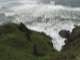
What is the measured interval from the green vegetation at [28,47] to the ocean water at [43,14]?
6.70 m

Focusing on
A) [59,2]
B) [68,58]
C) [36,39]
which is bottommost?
[59,2]

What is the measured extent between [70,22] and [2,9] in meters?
13.7

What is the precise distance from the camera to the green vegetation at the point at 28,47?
19.6m

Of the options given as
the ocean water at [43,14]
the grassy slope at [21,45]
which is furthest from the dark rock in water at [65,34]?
the grassy slope at [21,45]

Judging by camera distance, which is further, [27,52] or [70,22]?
[70,22]

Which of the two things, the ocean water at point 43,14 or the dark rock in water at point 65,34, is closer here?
the dark rock in water at point 65,34

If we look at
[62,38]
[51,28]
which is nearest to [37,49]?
[62,38]

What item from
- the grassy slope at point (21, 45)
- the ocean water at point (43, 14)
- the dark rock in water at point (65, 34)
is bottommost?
the ocean water at point (43, 14)

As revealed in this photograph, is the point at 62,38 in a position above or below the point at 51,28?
above

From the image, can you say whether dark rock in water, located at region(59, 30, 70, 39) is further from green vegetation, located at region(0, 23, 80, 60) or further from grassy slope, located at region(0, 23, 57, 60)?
grassy slope, located at region(0, 23, 57, 60)

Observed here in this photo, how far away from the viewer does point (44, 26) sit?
40000 millimetres

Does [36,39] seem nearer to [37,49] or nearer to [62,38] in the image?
[37,49]

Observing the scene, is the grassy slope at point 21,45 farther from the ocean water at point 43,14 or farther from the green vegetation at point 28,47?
the ocean water at point 43,14

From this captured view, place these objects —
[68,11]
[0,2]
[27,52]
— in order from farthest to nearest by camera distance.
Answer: [0,2]
[68,11]
[27,52]
